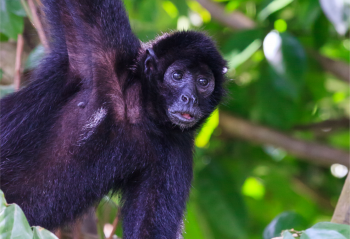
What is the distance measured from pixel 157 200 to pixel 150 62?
0.98m

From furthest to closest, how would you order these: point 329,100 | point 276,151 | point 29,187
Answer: point 276,151 → point 329,100 → point 29,187

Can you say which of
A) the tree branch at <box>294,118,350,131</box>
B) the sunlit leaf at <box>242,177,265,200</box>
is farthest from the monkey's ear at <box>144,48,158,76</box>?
the sunlit leaf at <box>242,177,265,200</box>


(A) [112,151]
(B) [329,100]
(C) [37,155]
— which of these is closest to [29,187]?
(C) [37,155]

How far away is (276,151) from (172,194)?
3.70 meters

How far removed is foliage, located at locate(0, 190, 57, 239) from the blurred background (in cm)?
216

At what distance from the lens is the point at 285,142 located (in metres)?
5.18

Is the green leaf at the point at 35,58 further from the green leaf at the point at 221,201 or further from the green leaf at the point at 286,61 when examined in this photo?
the green leaf at the point at 221,201

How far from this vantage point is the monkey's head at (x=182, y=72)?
3.16 meters

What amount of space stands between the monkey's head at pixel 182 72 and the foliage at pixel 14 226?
1.50m

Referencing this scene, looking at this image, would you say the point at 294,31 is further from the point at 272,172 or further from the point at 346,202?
the point at 346,202

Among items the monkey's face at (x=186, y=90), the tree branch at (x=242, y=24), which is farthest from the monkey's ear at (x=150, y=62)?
the tree branch at (x=242, y=24)

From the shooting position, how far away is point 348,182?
2.75m

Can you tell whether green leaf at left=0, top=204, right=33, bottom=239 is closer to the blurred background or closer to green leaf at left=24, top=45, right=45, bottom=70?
green leaf at left=24, top=45, right=45, bottom=70

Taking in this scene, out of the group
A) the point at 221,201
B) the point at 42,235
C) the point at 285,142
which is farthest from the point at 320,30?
the point at 42,235
